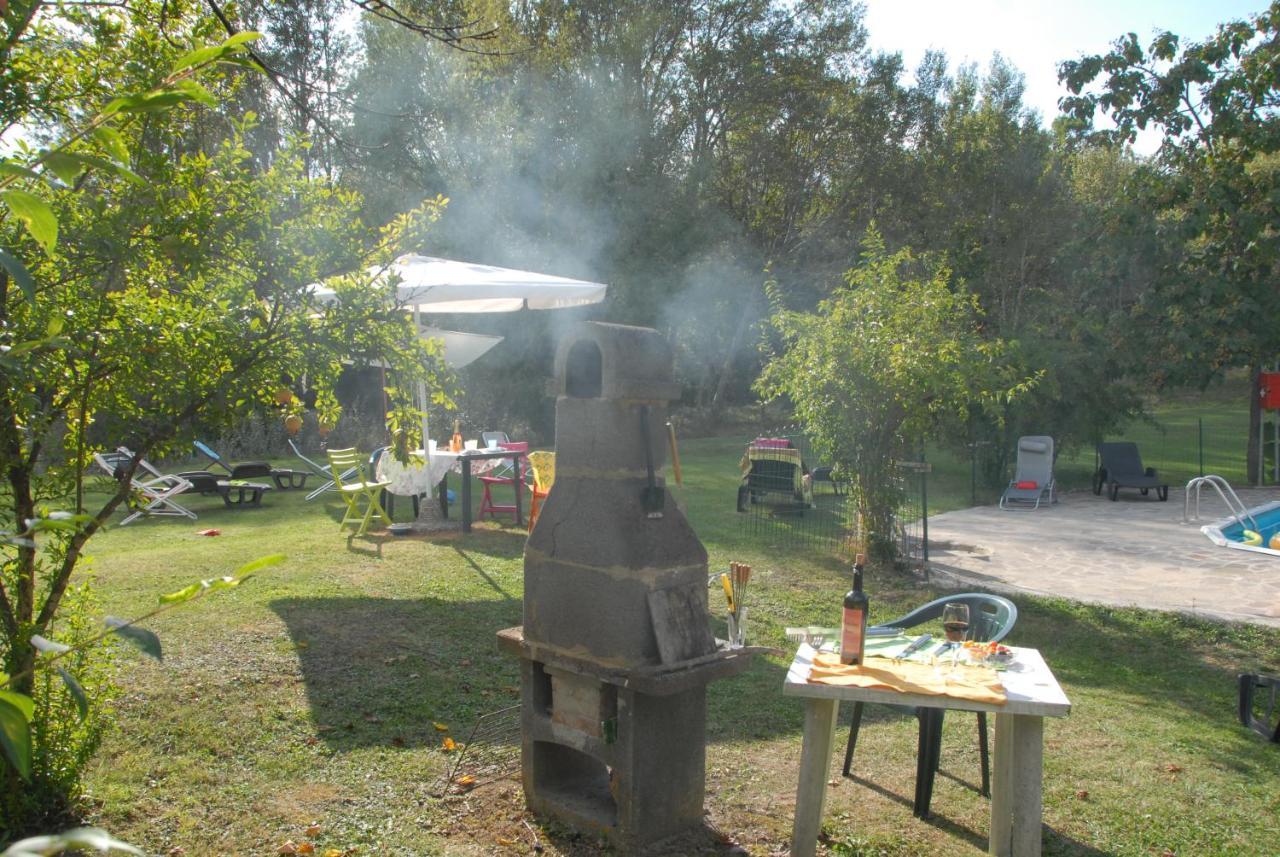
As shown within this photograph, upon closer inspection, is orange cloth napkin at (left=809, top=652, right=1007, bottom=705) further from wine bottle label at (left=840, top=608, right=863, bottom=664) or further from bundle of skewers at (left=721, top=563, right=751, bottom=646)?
bundle of skewers at (left=721, top=563, right=751, bottom=646)

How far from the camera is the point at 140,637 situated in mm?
1177

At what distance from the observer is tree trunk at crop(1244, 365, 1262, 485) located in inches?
647

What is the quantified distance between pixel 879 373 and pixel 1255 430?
11006 millimetres

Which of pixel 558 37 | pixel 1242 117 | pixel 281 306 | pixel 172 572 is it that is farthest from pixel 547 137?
pixel 281 306

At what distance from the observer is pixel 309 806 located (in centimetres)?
402

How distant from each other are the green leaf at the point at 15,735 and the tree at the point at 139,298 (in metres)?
2.37

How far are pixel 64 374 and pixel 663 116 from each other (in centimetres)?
2213

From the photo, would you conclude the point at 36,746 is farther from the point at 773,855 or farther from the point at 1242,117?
the point at 1242,117

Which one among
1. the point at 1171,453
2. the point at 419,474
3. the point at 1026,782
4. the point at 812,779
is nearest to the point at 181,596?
the point at 812,779

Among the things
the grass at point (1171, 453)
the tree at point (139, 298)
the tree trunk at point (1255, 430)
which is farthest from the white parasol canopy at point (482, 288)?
the tree trunk at point (1255, 430)

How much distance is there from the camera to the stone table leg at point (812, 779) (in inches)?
142

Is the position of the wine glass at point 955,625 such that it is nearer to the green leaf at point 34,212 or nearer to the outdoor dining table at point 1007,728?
the outdoor dining table at point 1007,728

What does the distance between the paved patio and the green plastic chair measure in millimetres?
4065

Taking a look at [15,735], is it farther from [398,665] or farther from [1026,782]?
[398,665]
